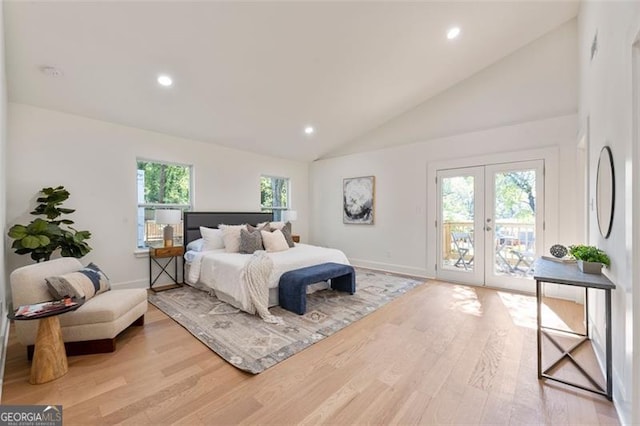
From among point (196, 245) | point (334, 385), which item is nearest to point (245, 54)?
point (196, 245)

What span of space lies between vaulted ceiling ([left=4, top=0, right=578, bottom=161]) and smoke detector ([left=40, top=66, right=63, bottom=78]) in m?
0.04

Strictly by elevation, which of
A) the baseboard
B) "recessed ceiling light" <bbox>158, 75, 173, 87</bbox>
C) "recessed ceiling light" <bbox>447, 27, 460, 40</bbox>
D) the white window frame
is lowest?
the baseboard

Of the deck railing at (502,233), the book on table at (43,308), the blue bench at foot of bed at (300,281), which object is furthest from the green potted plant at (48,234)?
the deck railing at (502,233)

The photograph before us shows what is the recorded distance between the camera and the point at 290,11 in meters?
2.74

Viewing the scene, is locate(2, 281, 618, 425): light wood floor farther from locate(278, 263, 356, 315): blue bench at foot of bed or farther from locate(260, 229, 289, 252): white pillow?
locate(260, 229, 289, 252): white pillow

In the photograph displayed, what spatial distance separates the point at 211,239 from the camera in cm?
438

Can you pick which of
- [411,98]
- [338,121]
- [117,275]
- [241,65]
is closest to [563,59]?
[411,98]

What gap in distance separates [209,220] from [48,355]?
2.98m

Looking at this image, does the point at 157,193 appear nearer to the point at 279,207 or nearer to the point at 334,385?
the point at 279,207

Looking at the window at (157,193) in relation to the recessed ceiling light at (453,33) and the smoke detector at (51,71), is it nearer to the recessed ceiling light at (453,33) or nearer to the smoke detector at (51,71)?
the smoke detector at (51,71)

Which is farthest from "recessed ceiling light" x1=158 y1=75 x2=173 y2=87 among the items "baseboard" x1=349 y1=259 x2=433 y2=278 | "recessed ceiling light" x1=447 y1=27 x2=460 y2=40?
"baseboard" x1=349 y1=259 x2=433 y2=278

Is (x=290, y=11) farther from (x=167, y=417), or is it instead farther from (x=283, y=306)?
(x=167, y=417)

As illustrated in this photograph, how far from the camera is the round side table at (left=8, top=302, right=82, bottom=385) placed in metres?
1.97

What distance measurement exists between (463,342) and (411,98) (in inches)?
158
